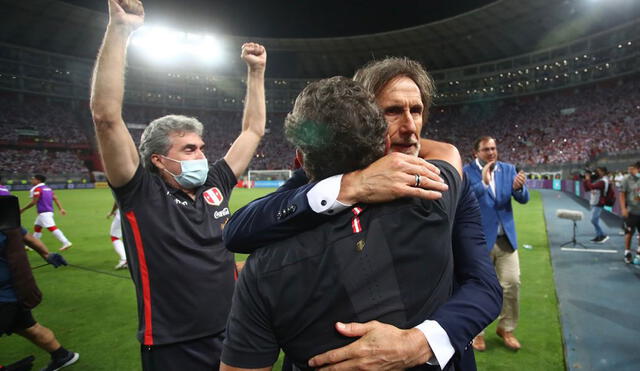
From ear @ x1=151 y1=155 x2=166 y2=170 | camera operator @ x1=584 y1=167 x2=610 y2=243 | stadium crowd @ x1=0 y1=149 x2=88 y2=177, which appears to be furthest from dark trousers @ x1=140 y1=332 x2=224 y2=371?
stadium crowd @ x1=0 y1=149 x2=88 y2=177

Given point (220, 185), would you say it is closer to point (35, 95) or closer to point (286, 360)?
point (286, 360)

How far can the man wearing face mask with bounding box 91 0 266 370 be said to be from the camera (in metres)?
2.02

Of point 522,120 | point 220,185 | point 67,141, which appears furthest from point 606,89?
point 67,141

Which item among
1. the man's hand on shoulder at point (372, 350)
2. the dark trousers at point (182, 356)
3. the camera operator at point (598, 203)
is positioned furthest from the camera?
the camera operator at point (598, 203)

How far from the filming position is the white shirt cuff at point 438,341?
3.86 feet

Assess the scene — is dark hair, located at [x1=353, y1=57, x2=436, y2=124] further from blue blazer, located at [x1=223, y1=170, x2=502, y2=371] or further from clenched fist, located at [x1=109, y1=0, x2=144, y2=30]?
clenched fist, located at [x1=109, y1=0, x2=144, y2=30]

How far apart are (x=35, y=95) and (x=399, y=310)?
59022 mm

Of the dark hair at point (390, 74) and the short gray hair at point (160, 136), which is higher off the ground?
the dark hair at point (390, 74)

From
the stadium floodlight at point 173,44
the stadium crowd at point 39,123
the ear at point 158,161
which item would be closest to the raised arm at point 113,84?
the ear at point 158,161

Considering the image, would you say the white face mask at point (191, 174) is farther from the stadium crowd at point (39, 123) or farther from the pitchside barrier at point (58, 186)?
the stadium crowd at point (39, 123)

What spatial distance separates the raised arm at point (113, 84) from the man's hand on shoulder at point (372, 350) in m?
1.67

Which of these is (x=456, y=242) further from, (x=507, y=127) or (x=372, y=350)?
(x=507, y=127)

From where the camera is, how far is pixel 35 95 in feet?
149

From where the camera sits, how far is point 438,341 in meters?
1.19
